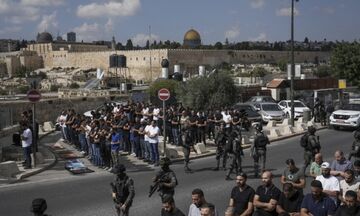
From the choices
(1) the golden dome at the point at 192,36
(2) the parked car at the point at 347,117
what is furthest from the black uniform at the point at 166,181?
(1) the golden dome at the point at 192,36

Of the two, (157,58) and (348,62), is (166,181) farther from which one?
(157,58)

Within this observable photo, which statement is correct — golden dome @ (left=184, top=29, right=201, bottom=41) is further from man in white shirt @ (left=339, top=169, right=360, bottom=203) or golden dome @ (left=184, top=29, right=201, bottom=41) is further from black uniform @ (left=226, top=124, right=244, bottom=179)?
man in white shirt @ (left=339, top=169, right=360, bottom=203)

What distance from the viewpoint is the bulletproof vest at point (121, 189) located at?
7.76 meters

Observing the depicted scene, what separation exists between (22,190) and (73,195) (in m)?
1.45

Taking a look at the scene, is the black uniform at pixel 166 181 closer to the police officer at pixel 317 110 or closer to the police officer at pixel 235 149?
the police officer at pixel 235 149

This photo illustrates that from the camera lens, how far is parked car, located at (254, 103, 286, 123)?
27062 mm

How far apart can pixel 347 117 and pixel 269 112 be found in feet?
15.2

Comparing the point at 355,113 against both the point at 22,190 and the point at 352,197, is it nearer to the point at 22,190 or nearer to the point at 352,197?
the point at 22,190

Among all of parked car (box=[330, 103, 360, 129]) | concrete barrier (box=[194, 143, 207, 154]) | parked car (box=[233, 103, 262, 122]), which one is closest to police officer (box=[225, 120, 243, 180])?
concrete barrier (box=[194, 143, 207, 154])

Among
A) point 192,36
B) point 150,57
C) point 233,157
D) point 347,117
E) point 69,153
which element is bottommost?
point 69,153

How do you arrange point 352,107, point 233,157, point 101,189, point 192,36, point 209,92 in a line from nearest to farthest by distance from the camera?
point 101,189 < point 233,157 < point 352,107 < point 209,92 < point 192,36

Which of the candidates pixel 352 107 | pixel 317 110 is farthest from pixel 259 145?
pixel 317 110

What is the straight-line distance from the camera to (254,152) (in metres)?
13.1

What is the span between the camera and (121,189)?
775cm
